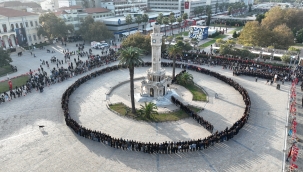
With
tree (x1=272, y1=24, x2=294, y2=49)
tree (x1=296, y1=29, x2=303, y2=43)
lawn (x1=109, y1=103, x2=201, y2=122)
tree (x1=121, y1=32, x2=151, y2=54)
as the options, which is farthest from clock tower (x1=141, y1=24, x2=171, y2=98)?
tree (x1=296, y1=29, x2=303, y2=43)

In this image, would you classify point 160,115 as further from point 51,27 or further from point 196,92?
point 51,27

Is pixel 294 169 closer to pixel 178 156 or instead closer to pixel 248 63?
pixel 178 156

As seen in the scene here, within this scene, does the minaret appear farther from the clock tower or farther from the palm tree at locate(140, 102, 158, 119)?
the palm tree at locate(140, 102, 158, 119)

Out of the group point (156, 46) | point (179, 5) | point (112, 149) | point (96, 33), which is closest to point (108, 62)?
point (96, 33)

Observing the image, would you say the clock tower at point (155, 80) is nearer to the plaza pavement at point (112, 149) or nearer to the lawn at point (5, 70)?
the plaza pavement at point (112, 149)

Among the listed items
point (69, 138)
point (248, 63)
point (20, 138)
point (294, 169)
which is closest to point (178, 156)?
point (294, 169)

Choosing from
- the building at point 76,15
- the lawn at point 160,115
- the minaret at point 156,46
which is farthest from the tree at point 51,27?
the lawn at point 160,115
